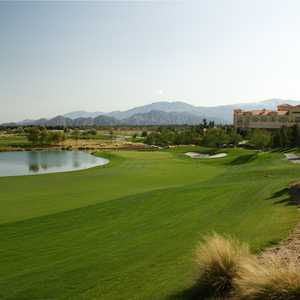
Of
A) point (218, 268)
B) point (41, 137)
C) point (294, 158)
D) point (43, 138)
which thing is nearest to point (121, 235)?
point (218, 268)

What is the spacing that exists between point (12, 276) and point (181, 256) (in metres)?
4.82

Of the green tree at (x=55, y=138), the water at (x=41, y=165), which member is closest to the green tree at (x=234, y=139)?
the water at (x=41, y=165)

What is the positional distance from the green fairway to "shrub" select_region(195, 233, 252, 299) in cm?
49

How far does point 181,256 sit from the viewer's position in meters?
9.95

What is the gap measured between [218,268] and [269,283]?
4.60 ft

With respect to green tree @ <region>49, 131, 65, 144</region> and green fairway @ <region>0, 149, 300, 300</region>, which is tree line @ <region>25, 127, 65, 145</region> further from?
green fairway @ <region>0, 149, 300, 300</region>

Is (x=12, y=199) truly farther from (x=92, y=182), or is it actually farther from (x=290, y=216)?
(x=290, y=216)

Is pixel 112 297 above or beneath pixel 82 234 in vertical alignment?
A: above

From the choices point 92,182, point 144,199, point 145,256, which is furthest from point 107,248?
point 92,182

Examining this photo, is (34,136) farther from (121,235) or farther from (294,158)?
(121,235)

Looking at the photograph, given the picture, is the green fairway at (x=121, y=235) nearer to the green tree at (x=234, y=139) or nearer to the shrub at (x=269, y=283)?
the shrub at (x=269, y=283)

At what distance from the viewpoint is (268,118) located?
118 metres

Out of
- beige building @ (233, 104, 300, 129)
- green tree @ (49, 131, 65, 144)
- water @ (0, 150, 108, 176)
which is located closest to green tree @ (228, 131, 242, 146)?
beige building @ (233, 104, 300, 129)

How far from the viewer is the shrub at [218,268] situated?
688 centimetres
